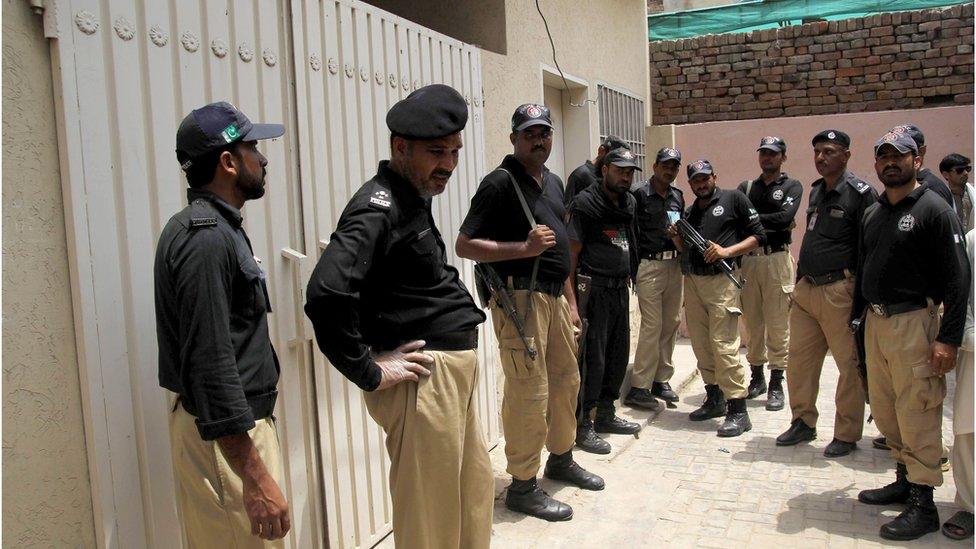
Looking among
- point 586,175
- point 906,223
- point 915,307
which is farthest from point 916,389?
point 586,175

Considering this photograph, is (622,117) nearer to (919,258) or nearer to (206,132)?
(919,258)

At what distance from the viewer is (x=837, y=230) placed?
472cm

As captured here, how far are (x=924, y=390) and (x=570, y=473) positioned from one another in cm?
191

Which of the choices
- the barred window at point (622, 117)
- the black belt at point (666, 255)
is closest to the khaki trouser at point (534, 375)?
the black belt at point (666, 255)

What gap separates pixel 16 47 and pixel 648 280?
4.82m

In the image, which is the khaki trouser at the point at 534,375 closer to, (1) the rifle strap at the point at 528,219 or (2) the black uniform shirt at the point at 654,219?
(1) the rifle strap at the point at 528,219

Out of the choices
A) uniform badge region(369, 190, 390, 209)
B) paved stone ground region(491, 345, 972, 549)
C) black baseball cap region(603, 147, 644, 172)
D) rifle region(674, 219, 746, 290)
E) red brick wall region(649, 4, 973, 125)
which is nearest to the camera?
uniform badge region(369, 190, 390, 209)

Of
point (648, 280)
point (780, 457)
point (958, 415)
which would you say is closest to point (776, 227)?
point (648, 280)

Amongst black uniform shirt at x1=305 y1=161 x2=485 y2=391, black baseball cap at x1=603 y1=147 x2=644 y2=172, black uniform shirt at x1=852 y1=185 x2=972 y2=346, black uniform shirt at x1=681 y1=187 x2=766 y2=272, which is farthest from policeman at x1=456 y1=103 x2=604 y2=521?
black uniform shirt at x1=681 y1=187 x2=766 y2=272

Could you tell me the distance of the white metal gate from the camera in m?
2.27

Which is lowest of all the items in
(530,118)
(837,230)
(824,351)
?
(824,351)

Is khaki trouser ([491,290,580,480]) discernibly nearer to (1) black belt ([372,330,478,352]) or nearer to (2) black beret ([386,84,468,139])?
(1) black belt ([372,330,478,352])

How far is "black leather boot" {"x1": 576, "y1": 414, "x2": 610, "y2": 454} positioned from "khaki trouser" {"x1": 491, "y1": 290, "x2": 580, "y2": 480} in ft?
3.01

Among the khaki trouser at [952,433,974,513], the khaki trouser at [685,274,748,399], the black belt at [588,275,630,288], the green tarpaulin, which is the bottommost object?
the khaki trouser at [952,433,974,513]
